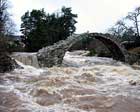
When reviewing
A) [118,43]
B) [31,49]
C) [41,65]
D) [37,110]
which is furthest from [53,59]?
[31,49]

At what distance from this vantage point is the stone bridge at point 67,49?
2300cm

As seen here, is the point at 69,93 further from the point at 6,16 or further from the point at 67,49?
the point at 6,16

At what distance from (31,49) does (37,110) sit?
3256 centimetres

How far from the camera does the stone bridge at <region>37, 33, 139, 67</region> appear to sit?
23000 mm

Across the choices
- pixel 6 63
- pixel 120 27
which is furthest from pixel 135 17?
pixel 6 63

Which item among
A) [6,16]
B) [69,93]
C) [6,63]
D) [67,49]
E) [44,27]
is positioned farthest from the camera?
[44,27]

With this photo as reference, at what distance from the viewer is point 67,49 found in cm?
2523

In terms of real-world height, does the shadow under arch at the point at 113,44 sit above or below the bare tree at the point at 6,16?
below

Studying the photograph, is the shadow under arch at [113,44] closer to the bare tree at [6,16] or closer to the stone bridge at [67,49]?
the stone bridge at [67,49]

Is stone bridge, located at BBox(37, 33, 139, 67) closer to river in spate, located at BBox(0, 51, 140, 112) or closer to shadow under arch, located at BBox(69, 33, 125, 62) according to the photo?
shadow under arch, located at BBox(69, 33, 125, 62)

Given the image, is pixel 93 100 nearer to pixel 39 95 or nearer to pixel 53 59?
pixel 39 95

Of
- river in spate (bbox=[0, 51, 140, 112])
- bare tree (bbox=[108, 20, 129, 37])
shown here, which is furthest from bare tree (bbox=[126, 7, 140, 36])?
river in spate (bbox=[0, 51, 140, 112])

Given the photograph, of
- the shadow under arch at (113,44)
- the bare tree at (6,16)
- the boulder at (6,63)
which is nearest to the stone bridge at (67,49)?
the shadow under arch at (113,44)

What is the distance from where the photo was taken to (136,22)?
142 feet
